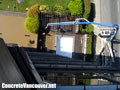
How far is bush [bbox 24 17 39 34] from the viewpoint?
10.9 m

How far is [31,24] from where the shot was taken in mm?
10805

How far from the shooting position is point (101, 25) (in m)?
12.9

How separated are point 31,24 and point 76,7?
4190mm

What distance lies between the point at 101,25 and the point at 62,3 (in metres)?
4.16

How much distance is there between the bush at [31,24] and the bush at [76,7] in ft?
10.5

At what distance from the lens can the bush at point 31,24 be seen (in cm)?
1087

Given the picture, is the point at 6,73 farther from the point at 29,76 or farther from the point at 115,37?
the point at 115,37

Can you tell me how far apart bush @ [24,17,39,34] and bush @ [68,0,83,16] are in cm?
319

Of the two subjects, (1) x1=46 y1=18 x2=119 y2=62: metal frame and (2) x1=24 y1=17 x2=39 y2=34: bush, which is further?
(1) x1=46 y1=18 x2=119 y2=62: metal frame

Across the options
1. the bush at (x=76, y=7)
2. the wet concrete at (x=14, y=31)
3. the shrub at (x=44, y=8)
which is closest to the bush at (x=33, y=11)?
the shrub at (x=44, y=8)

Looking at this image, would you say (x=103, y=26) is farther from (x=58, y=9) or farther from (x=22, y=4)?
(x=22, y=4)

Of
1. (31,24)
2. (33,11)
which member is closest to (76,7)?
(33,11)

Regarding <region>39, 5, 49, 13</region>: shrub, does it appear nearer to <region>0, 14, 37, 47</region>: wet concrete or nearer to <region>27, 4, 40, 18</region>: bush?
<region>27, 4, 40, 18</region>: bush

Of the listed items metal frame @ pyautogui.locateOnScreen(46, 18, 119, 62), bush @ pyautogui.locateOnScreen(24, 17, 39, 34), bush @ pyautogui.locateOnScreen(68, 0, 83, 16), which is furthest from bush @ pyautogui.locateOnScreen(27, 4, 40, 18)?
bush @ pyautogui.locateOnScreen(68, 0, 83, 16)
